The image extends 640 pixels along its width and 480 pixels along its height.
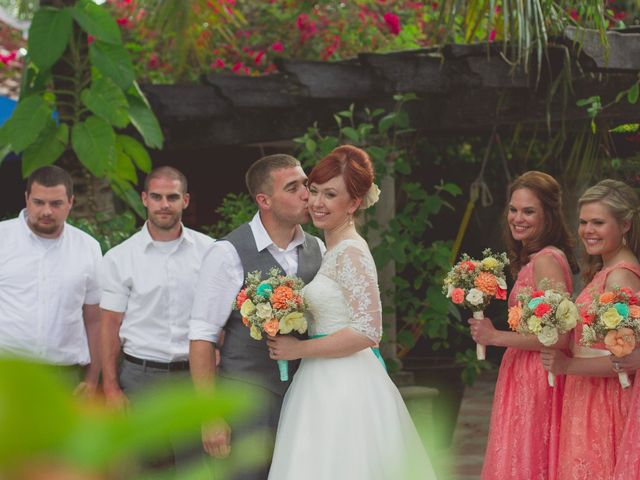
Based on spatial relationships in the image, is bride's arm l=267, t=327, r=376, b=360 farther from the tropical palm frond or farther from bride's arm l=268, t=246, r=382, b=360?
the tropical palm frond

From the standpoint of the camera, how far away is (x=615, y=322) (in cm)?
352

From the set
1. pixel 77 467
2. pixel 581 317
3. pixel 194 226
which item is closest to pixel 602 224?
pixel 581 317

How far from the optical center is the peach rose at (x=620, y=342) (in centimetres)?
355

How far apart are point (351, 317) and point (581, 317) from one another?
83cm

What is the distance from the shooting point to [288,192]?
13.0 ft

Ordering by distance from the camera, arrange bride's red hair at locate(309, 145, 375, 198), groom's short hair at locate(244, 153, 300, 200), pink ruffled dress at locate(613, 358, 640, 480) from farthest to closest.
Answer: groom's short hair at locate(244, 153, 300, 200) < bride's red hair at locate(309, 145, 375, 198) < pink ruffled dress at locate(613, 358, 640, 480)

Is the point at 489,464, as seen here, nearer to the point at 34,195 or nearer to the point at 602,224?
the point at 602,224

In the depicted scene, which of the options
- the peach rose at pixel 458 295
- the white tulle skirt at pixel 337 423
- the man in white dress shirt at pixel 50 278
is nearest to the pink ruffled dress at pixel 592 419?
the peach rose at pixel 458 295

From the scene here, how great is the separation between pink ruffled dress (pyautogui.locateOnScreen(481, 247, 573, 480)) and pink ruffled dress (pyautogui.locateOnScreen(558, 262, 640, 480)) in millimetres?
156

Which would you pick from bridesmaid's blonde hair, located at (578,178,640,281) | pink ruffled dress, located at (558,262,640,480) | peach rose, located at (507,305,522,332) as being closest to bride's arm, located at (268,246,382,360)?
peach rose, located at (507,305,522,332)

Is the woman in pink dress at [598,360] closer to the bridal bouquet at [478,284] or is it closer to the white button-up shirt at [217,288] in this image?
the bridal bouquet at [478,284]

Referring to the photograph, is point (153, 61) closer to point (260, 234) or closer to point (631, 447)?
point (260, 234)

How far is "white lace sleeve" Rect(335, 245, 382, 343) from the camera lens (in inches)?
148

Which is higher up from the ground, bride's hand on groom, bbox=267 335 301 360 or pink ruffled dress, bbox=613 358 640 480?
bride's hand on groom, bbox=267 335 301 360
